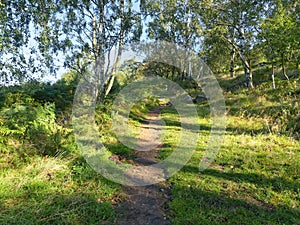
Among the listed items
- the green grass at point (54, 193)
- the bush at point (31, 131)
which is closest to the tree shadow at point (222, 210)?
the green grass at point (54, 193)

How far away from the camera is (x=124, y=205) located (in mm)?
3912

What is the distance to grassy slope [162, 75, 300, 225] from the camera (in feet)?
11.7

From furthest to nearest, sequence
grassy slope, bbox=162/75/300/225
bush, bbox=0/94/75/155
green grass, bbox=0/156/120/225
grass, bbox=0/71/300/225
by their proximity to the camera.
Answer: bush, bbox=0/94/75/155, grassy slope, bbox=162/75/300/225, grass, bbox=0/71/300/225, green grass, bbox=0/156/120/225

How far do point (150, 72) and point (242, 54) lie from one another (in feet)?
51.6

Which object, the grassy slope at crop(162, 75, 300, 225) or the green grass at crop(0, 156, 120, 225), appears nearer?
the green grass at crop(0, 156, 120, 225)

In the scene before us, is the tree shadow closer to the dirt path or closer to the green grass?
the dirt path

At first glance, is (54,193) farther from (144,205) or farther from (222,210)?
(222,210)

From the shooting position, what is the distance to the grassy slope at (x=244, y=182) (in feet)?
11.7

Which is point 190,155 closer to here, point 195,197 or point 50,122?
point 195,197

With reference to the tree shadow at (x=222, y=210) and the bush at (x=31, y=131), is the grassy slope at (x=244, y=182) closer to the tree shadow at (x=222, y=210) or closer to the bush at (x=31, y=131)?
the tree shadow at (x=222, y=210)

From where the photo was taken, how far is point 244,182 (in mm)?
4699

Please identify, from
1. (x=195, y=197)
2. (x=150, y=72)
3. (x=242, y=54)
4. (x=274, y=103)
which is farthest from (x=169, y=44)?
(x=195, y=197)

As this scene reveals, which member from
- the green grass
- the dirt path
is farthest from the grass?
the dirt path

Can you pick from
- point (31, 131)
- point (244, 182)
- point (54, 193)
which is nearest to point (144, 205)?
point (54, 193)
